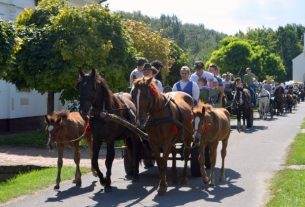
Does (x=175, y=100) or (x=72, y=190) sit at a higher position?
(x=175, y=100)

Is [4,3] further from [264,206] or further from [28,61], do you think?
[264,206]

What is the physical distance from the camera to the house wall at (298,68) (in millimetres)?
95875

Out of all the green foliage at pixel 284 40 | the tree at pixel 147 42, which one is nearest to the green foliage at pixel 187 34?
the green foliage at pixel 284 40

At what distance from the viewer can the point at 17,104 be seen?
23.6 metres

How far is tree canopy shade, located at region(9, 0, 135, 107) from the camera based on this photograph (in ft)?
60.8

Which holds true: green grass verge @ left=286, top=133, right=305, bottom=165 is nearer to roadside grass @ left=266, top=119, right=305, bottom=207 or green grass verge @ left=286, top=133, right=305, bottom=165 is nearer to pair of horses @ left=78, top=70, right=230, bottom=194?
roadside grass @ left=266, top=119, right=305, bottom=207

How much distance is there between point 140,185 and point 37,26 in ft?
33.7

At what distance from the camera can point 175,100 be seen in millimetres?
11461

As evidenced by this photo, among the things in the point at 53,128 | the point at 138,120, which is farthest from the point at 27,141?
the point at 138,120

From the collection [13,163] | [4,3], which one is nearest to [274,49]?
[4,3]

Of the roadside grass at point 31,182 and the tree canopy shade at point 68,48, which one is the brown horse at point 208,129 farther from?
the tree canopy shade at point 68,48

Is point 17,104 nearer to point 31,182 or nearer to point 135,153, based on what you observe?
point 31,182

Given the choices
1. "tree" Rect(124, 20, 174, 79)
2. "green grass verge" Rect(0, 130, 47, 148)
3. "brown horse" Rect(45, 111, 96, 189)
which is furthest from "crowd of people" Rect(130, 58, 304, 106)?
"tree" Rect(124, 20, 174, 79)

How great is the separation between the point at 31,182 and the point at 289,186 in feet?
→ 17.2
